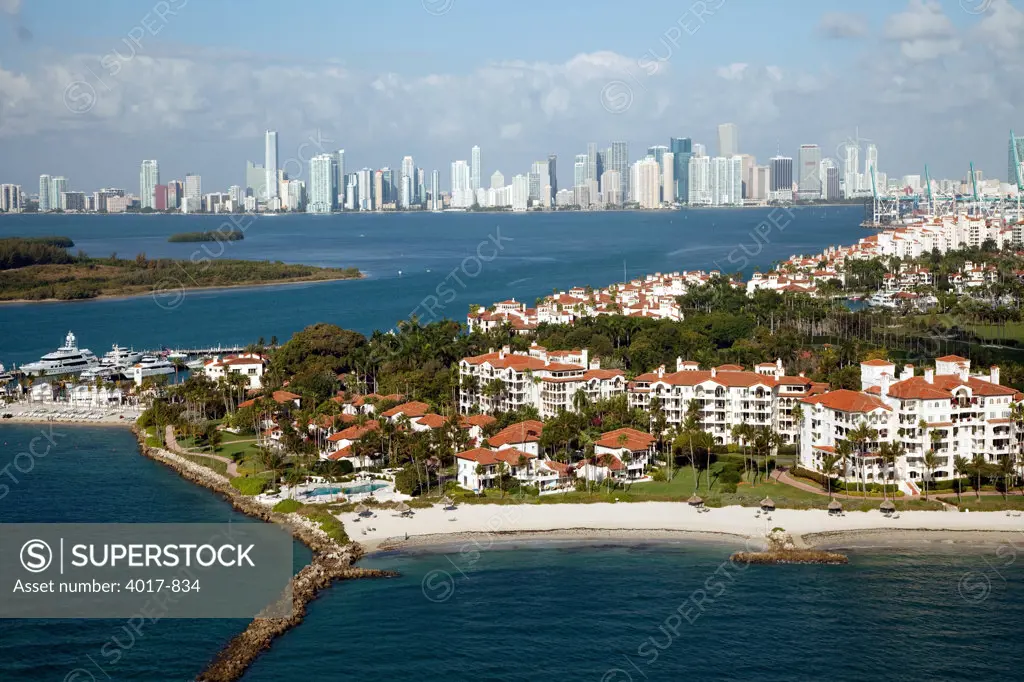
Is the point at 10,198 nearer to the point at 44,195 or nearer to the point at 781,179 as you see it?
the point at 44,195

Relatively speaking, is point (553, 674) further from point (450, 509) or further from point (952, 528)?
point (952, 528)

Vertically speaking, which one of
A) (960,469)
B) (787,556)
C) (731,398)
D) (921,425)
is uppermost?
(731,398)

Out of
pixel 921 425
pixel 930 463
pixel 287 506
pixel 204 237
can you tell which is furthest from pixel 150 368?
pixel 204 237

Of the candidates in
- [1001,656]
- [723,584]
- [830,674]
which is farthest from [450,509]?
[1001,656]

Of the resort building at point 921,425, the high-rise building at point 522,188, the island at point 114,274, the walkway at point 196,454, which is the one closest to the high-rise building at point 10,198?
the high-rise building at point 522,188

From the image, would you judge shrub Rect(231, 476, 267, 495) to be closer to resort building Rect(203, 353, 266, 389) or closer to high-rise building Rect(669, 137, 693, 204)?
resort building Rect(203, 353, 266, 389)

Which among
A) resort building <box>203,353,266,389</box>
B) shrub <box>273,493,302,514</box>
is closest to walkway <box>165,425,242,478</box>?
shrub <box>273,493,302,514</box>

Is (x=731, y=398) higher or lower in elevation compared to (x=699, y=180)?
lower
